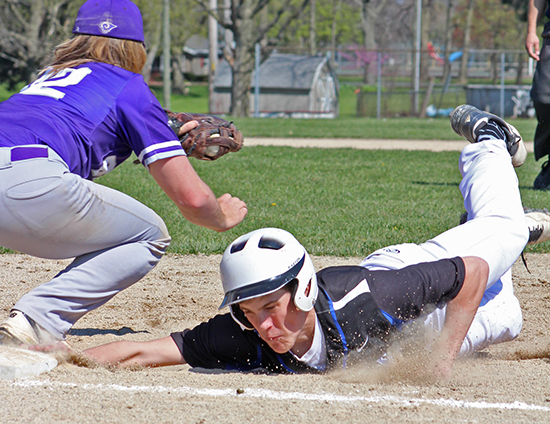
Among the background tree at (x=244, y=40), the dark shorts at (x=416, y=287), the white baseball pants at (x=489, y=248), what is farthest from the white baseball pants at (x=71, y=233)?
the background tree at (x=244, y=40)

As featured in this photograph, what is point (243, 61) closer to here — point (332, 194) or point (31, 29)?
point (31, 29)

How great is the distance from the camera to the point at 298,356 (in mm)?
2990

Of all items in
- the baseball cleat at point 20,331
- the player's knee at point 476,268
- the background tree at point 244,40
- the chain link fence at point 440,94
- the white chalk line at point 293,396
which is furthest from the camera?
the background tree at point 244,40

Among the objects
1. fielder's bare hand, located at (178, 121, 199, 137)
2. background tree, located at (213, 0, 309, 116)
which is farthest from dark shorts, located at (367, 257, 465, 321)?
background tree, located at (213, 0, 309, 116)

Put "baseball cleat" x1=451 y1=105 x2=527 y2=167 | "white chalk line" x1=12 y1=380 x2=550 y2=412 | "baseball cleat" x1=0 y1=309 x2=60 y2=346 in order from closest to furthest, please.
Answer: "white chalk line" x1=12 y1=380 x2=550 y2=412 → "baseball cleat" x1=0 y1=309 x2=60 y2=346 → "baseball cleat" x1=451 y1=105 x2=527 y2=167

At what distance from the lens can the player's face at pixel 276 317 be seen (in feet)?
9.02

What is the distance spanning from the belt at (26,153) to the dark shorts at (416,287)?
151 cm

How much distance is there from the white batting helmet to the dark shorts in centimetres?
31

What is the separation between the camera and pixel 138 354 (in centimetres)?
313

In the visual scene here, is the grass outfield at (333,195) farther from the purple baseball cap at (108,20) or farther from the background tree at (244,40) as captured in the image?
the background tree at (244,40)

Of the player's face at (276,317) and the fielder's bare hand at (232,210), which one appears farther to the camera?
the fielder's bare hand at (232,210)

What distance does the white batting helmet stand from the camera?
8.86 ft

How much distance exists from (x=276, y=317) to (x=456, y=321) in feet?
2.80

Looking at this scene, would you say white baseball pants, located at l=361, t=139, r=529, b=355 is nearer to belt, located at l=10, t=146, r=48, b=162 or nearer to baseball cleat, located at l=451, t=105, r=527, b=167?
baseball cleat, located at l=451, t=105, r=527, b=167
